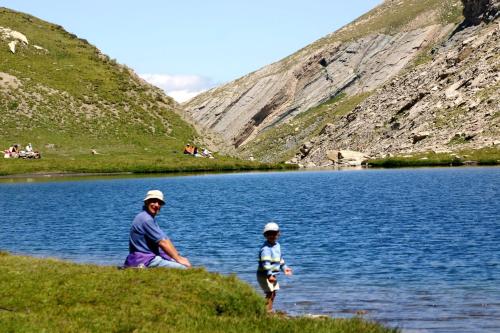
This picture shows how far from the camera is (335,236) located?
46.6 m

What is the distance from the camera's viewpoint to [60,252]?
40938 millimetres

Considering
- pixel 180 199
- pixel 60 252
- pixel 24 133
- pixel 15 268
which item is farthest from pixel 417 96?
pixel 15 268

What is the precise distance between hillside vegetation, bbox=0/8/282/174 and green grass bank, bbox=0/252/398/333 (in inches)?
3898

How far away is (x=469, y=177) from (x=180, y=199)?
39756 millimetres

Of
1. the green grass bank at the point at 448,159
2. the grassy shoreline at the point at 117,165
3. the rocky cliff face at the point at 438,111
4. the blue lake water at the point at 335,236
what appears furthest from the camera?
the rocky cliff face at the point at 438,111

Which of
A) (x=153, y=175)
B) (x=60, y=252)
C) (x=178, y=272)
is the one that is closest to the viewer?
(x=178, y=272)

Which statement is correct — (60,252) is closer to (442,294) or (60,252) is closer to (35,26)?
(442,294)

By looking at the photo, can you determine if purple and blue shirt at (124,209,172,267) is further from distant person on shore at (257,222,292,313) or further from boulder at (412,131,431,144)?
boulder at (412,131,431,144)

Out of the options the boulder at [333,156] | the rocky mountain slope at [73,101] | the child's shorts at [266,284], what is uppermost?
the rocky mountain slope at [73,101]

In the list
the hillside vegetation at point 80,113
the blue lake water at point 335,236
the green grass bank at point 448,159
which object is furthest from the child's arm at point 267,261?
the green grass bank at point 448,159

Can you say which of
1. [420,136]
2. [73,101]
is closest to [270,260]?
[420,136]

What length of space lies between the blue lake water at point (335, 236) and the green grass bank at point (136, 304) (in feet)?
16.6

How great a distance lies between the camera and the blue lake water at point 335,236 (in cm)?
2691

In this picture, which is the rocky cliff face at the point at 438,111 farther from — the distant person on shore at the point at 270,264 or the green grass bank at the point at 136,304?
the green grass bank at the point at 136,304
